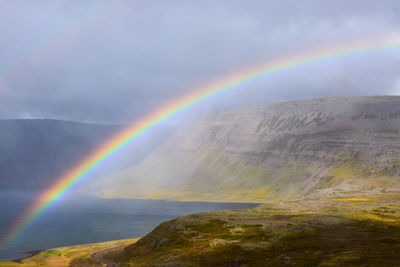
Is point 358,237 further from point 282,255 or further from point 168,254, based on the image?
point 168,254

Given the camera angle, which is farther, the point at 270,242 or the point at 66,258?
the point at 66,258

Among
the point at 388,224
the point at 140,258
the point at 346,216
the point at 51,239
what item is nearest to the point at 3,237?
the point at 51,239

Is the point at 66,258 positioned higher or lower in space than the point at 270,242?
lower

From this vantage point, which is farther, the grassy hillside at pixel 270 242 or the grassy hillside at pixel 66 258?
the grassy hillside at pixel 66 258

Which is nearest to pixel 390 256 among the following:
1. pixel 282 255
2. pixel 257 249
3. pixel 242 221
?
pixel 282 255

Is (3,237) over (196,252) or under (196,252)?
over

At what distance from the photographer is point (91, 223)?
199375 millimetres

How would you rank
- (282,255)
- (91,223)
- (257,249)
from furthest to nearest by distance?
(91,223)
(257,249)
(282,255)

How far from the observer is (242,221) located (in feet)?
357

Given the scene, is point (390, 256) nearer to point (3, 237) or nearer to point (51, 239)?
point (51, 239)

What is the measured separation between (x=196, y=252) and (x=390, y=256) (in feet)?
121

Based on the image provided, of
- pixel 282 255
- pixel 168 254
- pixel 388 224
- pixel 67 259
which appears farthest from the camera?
pixel 67 259

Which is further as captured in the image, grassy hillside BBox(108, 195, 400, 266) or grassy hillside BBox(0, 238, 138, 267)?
grassy hillside BBox(0, 238, 138, 267)

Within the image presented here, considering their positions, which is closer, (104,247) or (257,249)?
(257,249)
